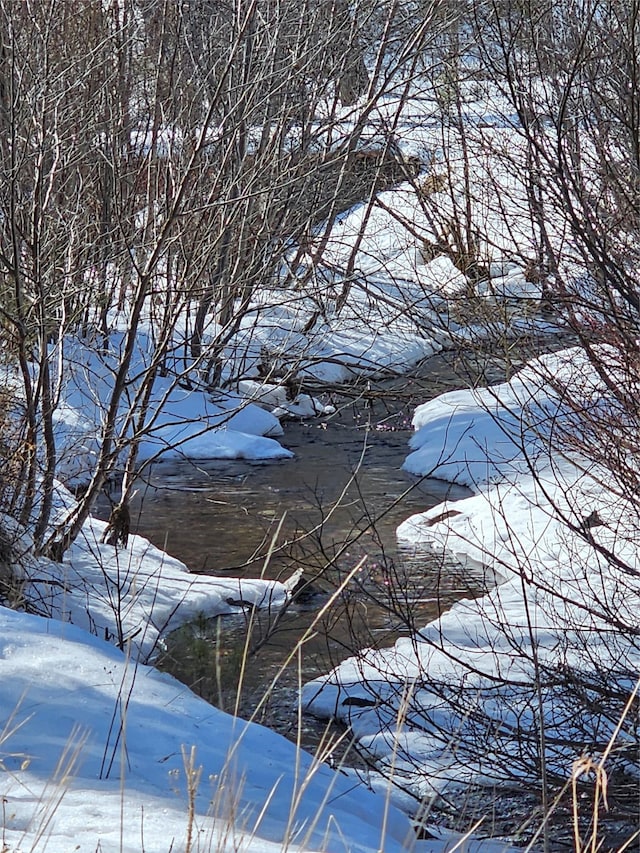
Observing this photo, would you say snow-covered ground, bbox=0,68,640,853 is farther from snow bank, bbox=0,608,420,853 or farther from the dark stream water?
the dark stream water

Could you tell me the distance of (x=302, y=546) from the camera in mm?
7793

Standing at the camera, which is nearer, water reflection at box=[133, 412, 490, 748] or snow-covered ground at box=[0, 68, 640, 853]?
snow-covered ground at box=[0, 68, 640, 853]

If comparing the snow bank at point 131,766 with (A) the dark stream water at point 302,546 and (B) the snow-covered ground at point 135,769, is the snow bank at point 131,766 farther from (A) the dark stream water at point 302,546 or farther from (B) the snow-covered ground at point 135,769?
(A) the dark stream water at point 302,546

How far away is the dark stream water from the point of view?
6309 mm

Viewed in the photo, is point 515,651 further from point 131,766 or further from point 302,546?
point 131,766

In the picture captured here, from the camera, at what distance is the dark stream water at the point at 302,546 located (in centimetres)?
631

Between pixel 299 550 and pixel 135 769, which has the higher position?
pixel 299 550

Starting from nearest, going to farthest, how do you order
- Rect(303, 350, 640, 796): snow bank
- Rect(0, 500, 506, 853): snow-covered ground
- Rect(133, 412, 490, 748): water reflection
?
1. Rect(0, 500, 506, 853): snow-covered ground
2. Rect(303, 350, 640, 796): snow bank
3. Rect(133, 412, 490, 748): water reflection

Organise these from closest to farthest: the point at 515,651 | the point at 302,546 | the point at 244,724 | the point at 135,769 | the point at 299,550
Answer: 1. the point at 135,769
2. the point at 244,724
3. the point at 515,651
4. the point at 302,546
5. the point at 299,550

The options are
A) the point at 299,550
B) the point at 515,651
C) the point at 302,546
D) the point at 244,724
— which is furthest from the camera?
the point at 299,550

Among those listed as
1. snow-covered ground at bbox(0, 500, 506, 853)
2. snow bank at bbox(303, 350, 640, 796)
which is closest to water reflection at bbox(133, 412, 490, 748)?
snow bank at bbox(303, 350, 640, 796)

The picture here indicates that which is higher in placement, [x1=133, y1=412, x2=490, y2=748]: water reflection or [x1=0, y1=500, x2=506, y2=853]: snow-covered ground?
[x1=133, y1=412, x2=490, y2=748]: water reflection

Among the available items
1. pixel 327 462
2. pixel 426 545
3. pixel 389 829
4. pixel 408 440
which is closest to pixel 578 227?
pixel 389 829

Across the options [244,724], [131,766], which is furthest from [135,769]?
[244,724]
